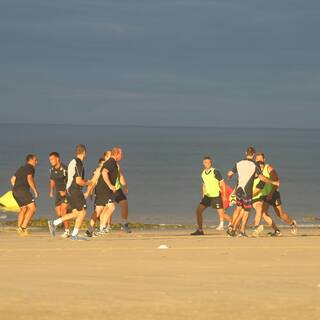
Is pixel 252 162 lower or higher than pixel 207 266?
higher

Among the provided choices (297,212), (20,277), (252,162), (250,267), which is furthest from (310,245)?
(297,212)

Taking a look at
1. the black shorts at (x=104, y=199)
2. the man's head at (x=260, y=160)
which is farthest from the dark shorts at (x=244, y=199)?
the black shorts at (x=104, y=199)

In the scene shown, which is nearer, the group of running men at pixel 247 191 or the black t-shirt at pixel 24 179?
the group of running men at pixel 247 191

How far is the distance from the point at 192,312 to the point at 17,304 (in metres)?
1.78

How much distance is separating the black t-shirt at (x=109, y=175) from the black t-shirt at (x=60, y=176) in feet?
2.57

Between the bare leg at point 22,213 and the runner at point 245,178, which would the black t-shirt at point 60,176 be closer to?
the bare leg at point 22,213

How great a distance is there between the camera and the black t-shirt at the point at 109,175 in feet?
65.4

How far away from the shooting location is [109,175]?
1992cm

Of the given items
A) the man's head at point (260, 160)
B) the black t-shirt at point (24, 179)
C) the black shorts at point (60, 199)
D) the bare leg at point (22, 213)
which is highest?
the man's head at point (260, 160)

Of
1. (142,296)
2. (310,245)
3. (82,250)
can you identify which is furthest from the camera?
(310,245)

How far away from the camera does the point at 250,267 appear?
14727mm

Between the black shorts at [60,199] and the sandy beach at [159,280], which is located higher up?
the black shorts at [60,199]

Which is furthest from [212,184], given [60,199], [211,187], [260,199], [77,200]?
[77,200]

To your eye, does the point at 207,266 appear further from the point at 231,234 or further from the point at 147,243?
the point at 231,234
